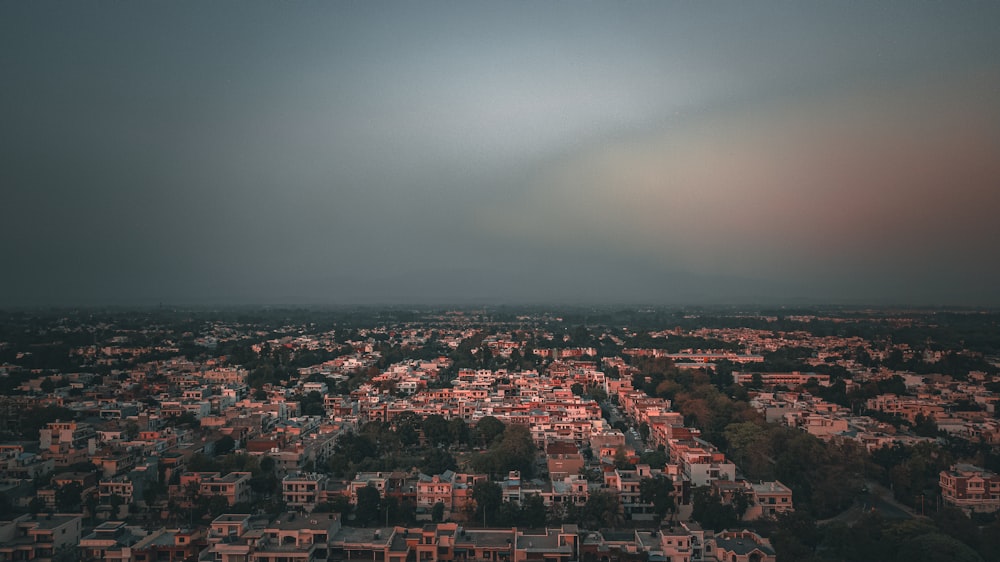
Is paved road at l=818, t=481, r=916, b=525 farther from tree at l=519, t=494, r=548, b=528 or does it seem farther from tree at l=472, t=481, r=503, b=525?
tree at l=472, t=481, r=503, b=525

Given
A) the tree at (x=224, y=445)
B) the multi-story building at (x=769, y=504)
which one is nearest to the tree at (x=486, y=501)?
the multi-story building at (x=769, y=504)

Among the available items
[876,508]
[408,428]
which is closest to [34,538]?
[408,428]

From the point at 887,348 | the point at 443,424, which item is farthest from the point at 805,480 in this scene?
the point at 887,348

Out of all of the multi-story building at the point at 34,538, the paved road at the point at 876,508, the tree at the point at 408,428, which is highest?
the tree at the point at 408,428

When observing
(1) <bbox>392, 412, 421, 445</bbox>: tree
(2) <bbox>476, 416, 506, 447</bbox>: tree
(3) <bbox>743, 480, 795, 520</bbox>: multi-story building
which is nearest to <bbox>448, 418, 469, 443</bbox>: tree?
(2) <bbox>476, 416, 506, 447</bbox>: tree

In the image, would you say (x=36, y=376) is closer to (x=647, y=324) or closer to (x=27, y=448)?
(x=27, y=448)

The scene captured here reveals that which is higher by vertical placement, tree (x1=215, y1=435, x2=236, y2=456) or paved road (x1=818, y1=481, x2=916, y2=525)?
tree (x1=215, y1=435, x2=236, y2=456)

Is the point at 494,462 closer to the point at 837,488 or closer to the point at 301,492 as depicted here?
the point at 301,492

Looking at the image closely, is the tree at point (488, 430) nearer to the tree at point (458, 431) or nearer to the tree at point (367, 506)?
the tree at point (458, 431)

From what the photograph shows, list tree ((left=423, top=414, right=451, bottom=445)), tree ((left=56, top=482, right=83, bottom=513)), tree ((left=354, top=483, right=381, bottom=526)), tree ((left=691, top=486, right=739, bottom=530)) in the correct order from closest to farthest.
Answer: tree ((left=691, top=486, right=739, bottom=530))
tree ((left=354, top=483, right=381, bottom=526))
tree ((left=56, top=482, right=83, bottom=513))
tree ((left=423, top=414, right=451, bottom=445))
